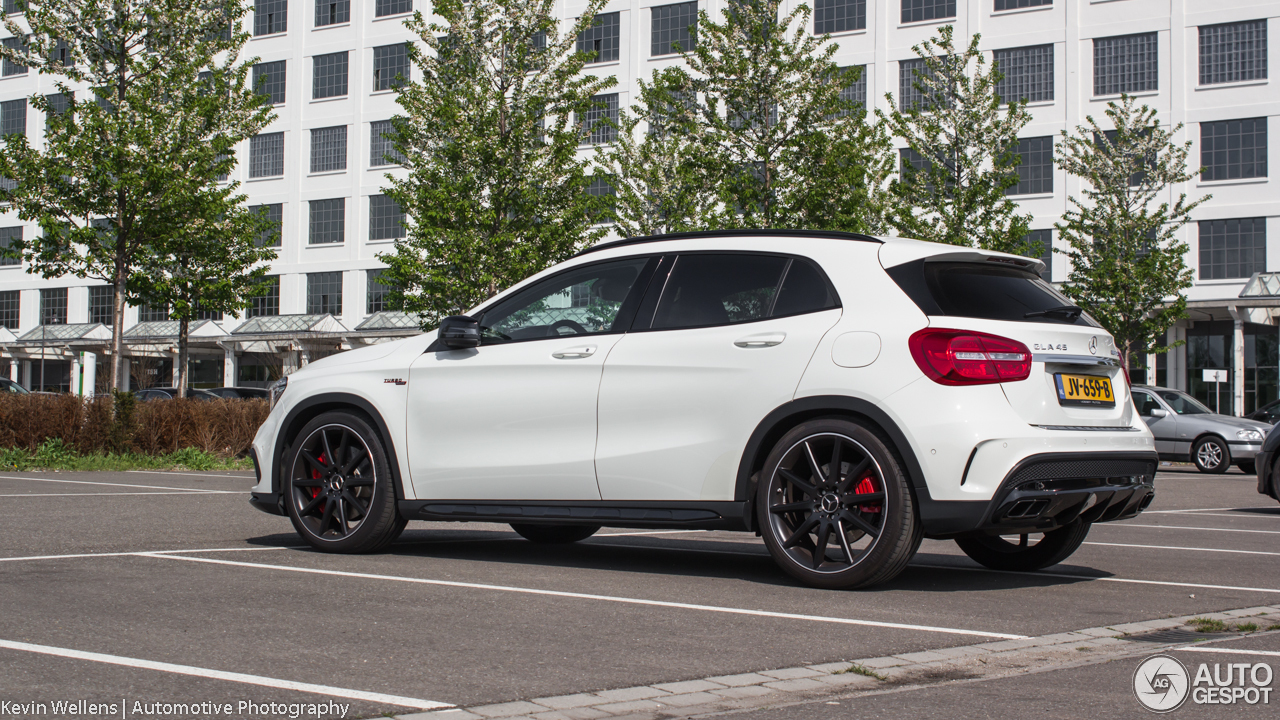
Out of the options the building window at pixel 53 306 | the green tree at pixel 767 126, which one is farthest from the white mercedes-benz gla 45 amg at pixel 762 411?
the building window at pixel 53 306

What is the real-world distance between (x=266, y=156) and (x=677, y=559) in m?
54.1

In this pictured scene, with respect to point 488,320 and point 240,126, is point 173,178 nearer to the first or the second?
point 240,126

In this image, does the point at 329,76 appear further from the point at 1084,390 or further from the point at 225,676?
the point at 225,676

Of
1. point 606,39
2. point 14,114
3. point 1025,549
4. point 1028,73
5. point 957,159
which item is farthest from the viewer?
point 14,114

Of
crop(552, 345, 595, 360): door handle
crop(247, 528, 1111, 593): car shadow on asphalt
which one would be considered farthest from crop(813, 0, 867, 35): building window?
crop(552, 345, 595, 360): door handle

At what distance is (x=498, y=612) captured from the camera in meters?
5.33

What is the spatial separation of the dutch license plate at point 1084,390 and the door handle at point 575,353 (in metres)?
2.34

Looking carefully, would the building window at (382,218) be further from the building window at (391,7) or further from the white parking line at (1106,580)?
the white parking line at (1106,580)

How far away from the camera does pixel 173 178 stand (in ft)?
A: 66.3

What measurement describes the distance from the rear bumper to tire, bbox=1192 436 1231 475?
62.7ft

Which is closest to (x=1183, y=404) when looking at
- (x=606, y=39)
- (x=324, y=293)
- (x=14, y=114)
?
(x=606, y=39)

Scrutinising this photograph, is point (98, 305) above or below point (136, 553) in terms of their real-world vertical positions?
above

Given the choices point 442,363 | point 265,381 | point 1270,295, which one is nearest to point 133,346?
point 265,381

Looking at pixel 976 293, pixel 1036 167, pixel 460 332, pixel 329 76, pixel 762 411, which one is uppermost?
pixel 329 76
